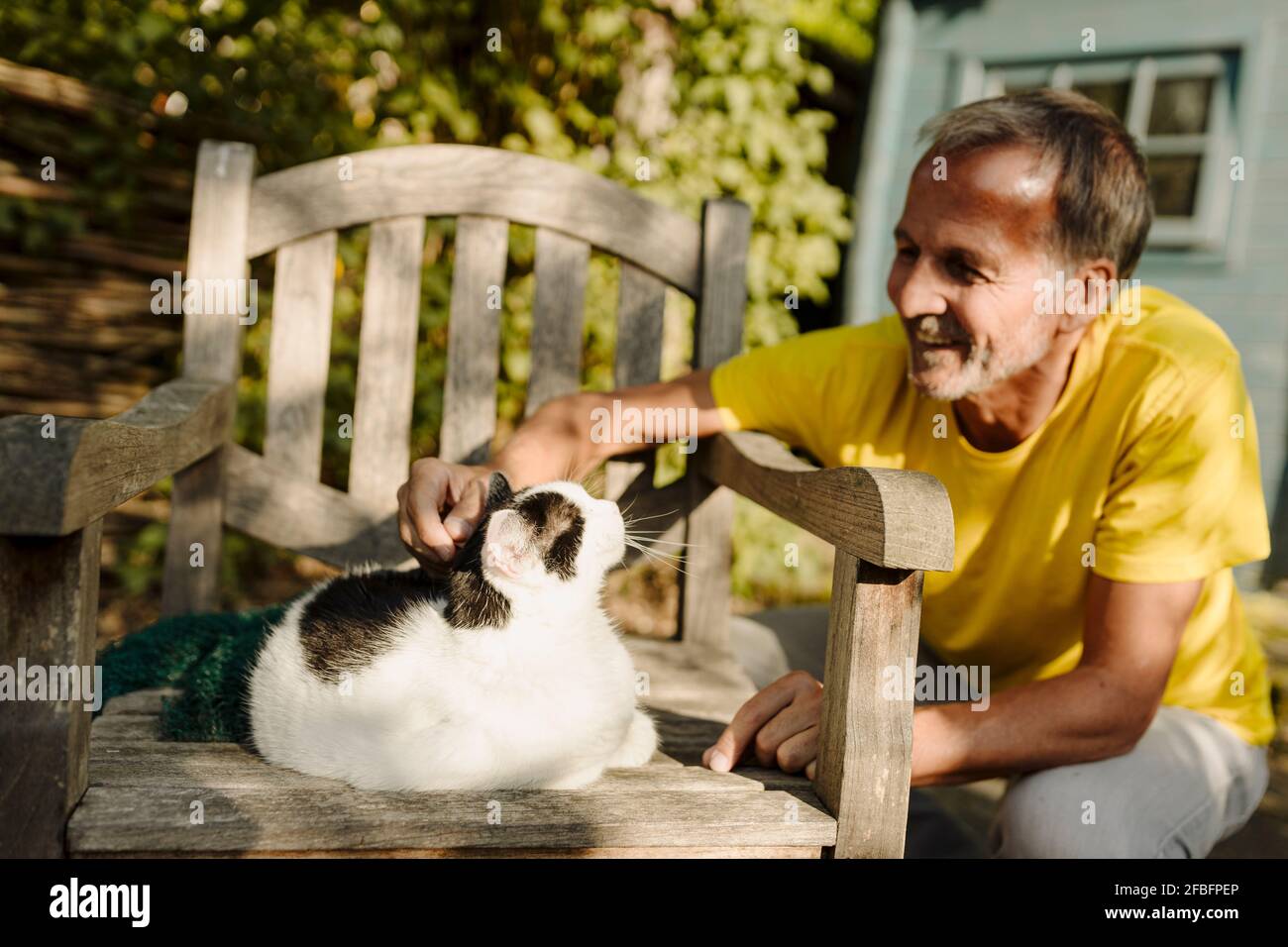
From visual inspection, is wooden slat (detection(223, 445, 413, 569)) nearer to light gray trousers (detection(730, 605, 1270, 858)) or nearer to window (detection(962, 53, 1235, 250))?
light gray trousers (detection(730, 605, 1270, 858))

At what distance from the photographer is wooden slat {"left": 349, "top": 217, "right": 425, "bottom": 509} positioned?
2.25 m

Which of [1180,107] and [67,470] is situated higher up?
[1180,107]

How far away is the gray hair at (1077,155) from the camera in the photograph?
1.83 m

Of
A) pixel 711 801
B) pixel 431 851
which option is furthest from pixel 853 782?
pixel 431 851

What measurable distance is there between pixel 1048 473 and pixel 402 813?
54.6 inches

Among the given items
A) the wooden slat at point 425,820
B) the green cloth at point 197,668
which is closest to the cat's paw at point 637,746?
the wooden slat at point 425,820

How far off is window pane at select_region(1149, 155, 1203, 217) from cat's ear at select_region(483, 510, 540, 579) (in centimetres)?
506

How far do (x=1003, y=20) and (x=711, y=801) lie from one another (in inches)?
208

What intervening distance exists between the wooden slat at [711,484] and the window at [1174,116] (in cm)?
375

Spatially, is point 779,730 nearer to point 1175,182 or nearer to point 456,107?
point 456,107

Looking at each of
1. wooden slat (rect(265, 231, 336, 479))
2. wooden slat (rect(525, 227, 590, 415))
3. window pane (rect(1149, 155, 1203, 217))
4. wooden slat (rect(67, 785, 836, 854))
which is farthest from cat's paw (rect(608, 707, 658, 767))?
window pane (rect(1149, 155, 1203, 217))

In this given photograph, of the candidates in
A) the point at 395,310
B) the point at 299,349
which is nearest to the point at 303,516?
the point at 299,349

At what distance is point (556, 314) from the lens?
232 centimetres

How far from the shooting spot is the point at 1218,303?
5.22 m
